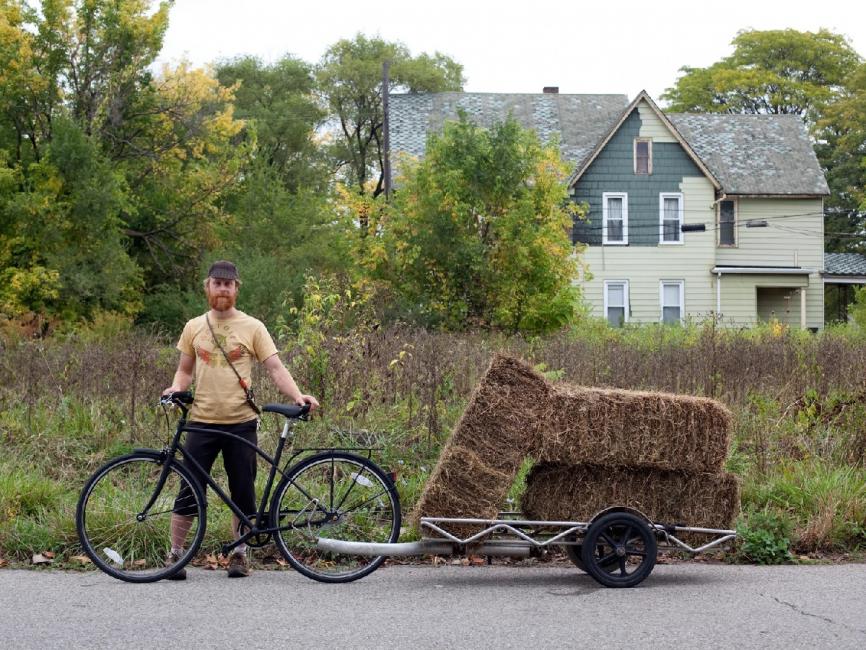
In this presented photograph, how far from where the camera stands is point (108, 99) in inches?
1314

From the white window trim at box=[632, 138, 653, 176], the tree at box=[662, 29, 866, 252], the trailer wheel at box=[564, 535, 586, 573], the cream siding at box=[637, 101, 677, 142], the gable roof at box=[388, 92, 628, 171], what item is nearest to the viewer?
the trailer wheel at box=[564, 535, 586, 573]

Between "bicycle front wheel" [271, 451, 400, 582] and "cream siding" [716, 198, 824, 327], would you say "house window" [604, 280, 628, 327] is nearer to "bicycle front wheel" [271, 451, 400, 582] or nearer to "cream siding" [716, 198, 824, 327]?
"cream siding" [716, 198, 824, 327]

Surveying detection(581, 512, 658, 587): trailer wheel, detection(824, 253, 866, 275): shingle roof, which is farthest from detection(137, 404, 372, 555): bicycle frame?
detection(824, 253, 866, 275): shingle roof

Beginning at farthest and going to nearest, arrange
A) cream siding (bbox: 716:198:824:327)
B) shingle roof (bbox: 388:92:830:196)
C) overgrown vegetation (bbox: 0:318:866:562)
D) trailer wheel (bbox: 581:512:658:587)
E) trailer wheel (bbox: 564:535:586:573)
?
shingle roof (bbox: 388:92:830:196) → cream siding (bbox: 716:198:824:327) → overgrown vegetation (bbox: 0:318:866:562) → trailer wheel (bbox: 564:535:586:573) → trailer wheel (bbox: 581:512:658:587)

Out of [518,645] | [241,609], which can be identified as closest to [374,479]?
[241,609]

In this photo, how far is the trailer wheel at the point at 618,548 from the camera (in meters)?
7.77

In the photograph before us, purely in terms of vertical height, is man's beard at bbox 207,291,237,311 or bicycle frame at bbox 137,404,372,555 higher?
man's beard at bbox 207,291,237,311

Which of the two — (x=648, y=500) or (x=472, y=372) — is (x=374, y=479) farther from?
(x=472, y=372)

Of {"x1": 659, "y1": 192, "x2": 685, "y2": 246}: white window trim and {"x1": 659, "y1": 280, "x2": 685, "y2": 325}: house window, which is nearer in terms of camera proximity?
{"x1": 659, "y1": 192, "x2": 685, "y2": 246}: white window trim

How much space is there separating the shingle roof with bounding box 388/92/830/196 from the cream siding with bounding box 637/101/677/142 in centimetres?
165

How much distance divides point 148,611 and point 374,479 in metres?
1.93

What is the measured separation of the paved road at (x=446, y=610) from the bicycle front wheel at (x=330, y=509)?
190 mm

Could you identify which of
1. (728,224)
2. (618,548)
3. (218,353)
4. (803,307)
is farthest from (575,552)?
(728,224)

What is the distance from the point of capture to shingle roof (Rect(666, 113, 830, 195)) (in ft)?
141
